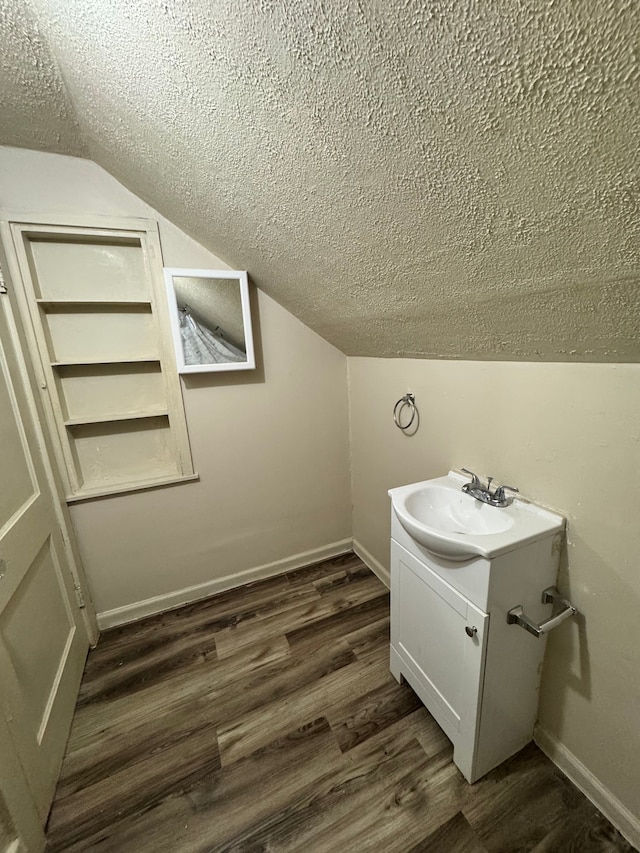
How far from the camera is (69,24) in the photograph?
2.39 feet

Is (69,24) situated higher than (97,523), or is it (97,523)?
(69,24)

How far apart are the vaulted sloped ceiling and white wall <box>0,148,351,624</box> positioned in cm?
54

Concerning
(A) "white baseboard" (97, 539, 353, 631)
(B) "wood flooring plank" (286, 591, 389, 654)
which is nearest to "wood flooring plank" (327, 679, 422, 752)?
(B) "wood flooring plank" (286, 591, 389, 654)

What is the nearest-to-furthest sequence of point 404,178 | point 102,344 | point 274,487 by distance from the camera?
point 404,178 → point 102,344 → point 274,487

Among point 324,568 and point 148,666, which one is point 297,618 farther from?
point 148,666

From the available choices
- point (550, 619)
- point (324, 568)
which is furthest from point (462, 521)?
point (324, 568)

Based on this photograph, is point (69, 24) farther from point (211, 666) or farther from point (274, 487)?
point (211, 666)

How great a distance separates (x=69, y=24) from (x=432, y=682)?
6.98ft

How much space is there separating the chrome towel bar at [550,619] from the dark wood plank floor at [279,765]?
581 mm

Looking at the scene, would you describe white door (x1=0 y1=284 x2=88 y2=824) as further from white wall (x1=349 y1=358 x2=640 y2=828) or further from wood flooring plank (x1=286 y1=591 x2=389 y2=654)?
white wall (x1=349 y1=358 x2=640 y2=828)

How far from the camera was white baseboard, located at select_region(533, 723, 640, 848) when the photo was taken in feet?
2.98

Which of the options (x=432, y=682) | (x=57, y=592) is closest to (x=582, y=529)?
(x=432, y=682)

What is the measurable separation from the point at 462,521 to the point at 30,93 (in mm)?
2052

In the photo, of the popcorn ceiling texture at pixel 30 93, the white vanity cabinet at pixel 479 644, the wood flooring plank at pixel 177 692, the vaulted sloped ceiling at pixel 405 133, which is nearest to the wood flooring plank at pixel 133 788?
the wood flooring plank at pixel 177 692
